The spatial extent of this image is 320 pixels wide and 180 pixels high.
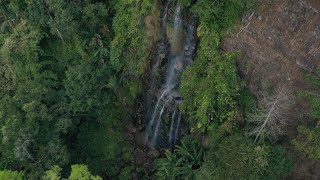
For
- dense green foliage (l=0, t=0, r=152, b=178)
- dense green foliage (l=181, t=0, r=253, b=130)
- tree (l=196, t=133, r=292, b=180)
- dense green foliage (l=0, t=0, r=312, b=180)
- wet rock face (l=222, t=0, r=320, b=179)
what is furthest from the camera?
dense green foliage (l=0, t=0, r=152, b=178)

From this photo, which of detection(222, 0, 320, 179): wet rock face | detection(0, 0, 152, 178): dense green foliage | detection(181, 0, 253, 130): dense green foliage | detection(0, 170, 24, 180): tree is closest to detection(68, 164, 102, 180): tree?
detection(0, 0, 152, 178): dense green foliage

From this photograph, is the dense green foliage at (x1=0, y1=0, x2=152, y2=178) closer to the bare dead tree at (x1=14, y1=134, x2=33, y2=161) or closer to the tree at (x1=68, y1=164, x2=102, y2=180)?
the bare dead tree at (x1=14, y1=134, x2=33, y2=161)

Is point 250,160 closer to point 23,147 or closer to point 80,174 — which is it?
point 80,174

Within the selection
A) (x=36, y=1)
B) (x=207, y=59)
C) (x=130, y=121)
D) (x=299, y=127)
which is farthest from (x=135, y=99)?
(x=299, y=127)

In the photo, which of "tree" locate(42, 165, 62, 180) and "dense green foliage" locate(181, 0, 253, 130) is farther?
"dense green foliage" locate(181, 0, 253, 130)

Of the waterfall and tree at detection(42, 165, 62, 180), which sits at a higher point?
the waterfall

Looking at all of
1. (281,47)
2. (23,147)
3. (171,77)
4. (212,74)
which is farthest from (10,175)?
(281,47)

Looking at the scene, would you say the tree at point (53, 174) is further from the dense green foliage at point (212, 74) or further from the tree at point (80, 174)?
the dense green foliage at point (212, 74)

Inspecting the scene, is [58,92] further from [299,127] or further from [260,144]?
[299,127]

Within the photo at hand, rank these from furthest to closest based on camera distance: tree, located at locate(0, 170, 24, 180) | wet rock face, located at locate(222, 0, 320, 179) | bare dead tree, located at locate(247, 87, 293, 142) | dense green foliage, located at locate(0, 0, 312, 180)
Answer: dense green foliage, located at locate(0, 0, 312, 180) < tree, located at locate(0, 170, 24, 180) < wet rock face, located at locate(222, 0, 320, 179) < bare dead tree, located at locate(247, 87, 293, 142)
